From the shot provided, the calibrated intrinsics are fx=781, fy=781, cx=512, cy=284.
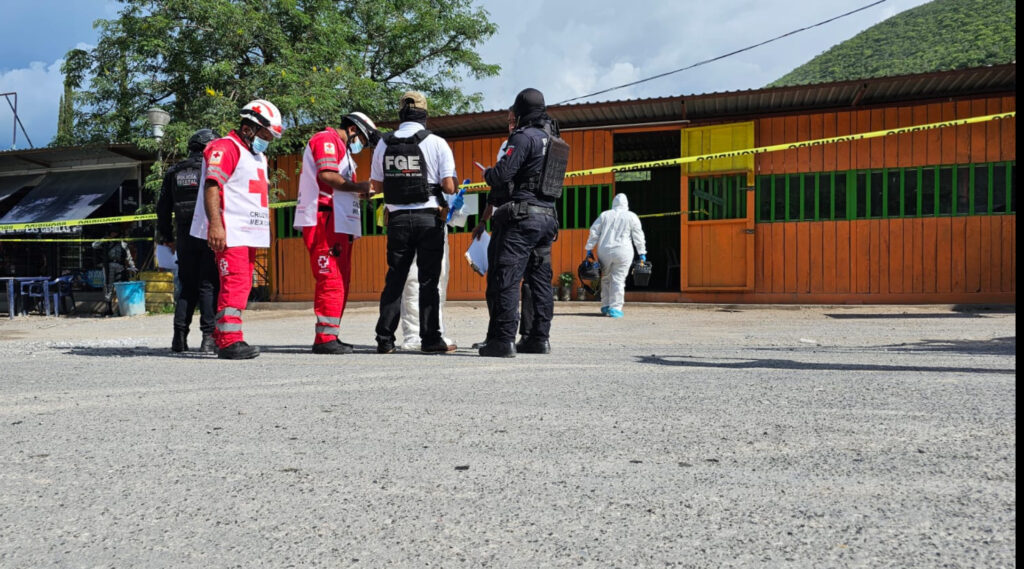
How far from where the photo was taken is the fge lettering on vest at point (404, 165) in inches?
206

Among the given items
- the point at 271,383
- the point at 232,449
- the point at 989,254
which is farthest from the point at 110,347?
the point at 989,254

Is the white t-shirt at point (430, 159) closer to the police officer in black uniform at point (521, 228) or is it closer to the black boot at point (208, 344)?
the police officer in black uniform at point (521, 228)

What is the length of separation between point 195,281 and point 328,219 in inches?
48.4

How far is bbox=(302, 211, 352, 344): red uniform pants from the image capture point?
5.31 metres

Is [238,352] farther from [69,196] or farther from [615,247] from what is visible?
[69,196]

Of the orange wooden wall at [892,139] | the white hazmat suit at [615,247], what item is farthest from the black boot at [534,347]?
the orange wooden wall at [892,139]

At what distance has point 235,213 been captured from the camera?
16.8 ft

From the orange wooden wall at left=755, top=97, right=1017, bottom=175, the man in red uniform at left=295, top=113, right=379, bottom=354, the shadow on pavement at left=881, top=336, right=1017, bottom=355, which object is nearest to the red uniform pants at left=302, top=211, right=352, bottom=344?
the man in red uniform at left=295, top=113, right=379, bottom=354

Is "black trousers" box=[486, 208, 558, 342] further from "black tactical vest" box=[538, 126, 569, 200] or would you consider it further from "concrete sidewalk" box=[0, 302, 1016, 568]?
"concrete sidewalk" box=[0, 302, 1016, 568]

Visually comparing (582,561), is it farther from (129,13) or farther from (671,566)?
(129,13)

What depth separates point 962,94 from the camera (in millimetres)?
10961

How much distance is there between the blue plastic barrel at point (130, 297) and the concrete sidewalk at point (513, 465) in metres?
8.65

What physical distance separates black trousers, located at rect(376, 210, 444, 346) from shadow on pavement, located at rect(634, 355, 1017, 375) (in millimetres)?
1444

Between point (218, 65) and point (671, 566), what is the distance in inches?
622
